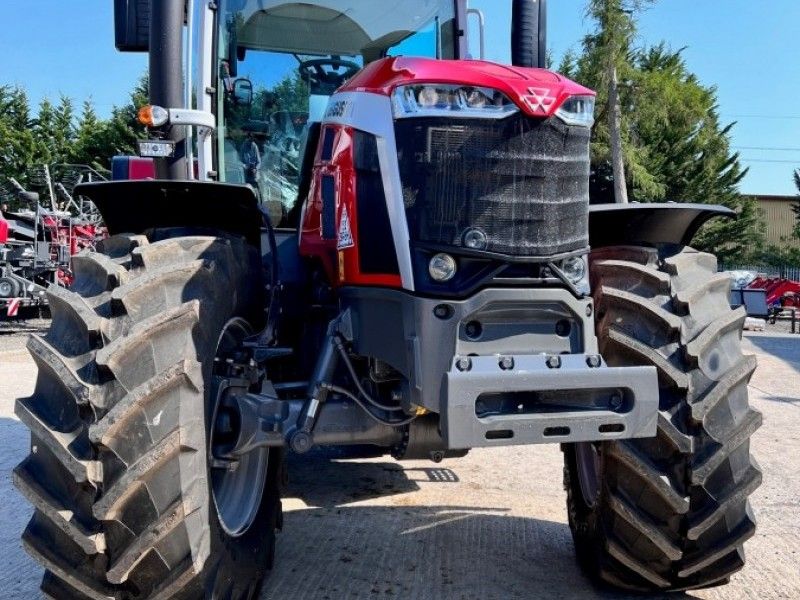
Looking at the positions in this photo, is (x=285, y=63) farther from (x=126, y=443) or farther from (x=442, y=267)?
(x=126, y=443)

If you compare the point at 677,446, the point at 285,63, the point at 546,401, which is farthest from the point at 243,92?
the point at 677,446

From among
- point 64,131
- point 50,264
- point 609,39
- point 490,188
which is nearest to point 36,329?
point 50,264

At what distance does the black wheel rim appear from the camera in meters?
3.04

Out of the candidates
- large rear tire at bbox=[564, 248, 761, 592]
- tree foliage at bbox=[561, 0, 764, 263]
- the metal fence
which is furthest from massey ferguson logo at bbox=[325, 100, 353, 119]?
the metal fence

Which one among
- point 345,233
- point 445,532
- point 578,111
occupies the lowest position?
point 445,532

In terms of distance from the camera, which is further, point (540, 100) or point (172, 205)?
point (172, 205)

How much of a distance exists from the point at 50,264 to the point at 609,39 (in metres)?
19.3

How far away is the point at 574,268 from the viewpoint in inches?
115

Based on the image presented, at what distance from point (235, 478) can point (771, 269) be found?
41724 millimetres

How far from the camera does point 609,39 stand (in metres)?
27.3

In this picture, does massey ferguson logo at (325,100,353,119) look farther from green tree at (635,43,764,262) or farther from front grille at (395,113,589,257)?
green tree at (635,43,764,262)

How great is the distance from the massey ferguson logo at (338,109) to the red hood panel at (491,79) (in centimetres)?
14

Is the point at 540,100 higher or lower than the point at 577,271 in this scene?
higher

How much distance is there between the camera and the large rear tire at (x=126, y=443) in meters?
2.57
